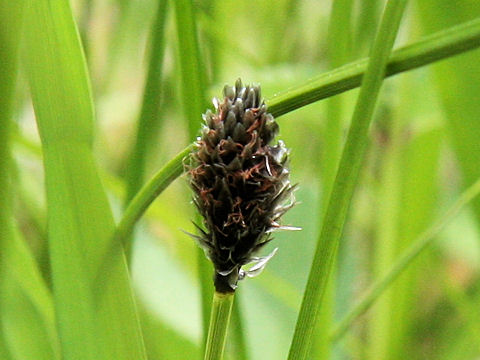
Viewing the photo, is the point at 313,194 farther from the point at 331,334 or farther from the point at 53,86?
the point at 53,86

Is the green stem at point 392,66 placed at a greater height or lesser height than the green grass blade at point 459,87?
lesser

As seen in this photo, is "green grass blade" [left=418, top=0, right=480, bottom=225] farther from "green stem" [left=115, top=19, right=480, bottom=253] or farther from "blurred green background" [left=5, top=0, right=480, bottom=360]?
"green stem" [left=115, top=19, right=480, bottom=253]

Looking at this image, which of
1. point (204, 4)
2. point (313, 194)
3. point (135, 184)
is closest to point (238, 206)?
point (135, 184)

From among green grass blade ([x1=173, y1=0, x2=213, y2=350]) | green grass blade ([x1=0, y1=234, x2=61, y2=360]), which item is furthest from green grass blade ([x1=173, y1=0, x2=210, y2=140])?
green grass blade ([x1=0, y1=234, x2=61, y2=360])

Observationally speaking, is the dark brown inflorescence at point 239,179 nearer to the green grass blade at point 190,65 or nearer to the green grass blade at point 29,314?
the green grass blade at point 190,65

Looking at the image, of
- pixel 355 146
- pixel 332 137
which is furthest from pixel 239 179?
pixel 332 137

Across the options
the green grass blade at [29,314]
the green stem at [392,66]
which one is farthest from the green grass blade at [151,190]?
the green grass blade at [29,314]

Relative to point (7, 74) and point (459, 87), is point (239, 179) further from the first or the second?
point (459, 87)
